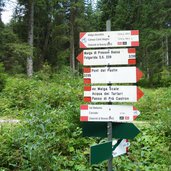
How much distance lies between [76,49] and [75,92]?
838 inches

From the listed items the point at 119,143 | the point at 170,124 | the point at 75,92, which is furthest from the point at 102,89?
the point at 75,92

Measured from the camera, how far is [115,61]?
327cm

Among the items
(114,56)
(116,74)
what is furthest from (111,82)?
(114,56)

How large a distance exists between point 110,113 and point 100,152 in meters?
0.48

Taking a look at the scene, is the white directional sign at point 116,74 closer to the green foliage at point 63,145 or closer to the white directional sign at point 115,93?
the white directional sign at point 115,93

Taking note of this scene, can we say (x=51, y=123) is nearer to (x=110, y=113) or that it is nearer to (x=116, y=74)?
(x=110, y=113)

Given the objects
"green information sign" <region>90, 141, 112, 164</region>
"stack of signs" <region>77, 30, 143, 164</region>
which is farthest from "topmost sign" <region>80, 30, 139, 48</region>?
"green information sign" <region>90, 141, 112, 164</region>

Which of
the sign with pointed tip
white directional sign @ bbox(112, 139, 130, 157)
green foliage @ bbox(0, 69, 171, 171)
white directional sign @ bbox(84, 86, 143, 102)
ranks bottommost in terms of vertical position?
green foliage @ bbox(0, 69, 171, 171)

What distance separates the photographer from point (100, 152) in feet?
10.3

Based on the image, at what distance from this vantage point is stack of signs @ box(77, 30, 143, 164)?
324cm

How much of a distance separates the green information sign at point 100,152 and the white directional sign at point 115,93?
537 millimetres

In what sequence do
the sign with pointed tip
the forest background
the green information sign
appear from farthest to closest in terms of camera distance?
the forest background < the sign with pointed tip < the green information sign

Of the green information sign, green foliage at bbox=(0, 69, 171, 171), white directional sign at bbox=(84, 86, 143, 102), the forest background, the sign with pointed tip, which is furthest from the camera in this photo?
the forest background

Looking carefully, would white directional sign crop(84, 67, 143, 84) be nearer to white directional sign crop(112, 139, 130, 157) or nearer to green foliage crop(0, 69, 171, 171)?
white directional sign crop(112, 139, 130, 157)
